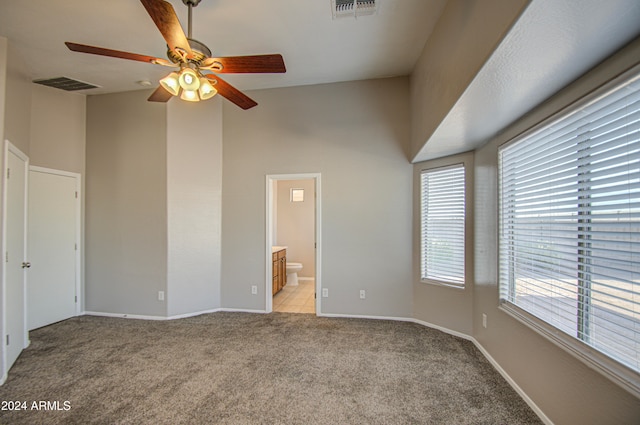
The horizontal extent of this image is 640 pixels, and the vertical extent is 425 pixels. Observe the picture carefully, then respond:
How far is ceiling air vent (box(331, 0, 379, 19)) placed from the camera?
2.30m

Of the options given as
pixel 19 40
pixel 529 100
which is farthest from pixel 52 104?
pixel 529 100

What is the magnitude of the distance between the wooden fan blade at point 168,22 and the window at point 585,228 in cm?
238

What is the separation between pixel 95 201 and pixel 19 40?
2.00 m

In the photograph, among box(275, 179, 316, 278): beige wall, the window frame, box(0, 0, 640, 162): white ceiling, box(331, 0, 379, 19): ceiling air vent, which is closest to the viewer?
box(0, 0, 640, 162): white ceiling

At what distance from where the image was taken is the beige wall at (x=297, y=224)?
20.9 ft

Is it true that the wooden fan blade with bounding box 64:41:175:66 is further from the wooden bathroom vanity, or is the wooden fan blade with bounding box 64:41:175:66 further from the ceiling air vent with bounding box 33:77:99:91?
the wooden bathroom vanity

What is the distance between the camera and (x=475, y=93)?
1716 millimetres

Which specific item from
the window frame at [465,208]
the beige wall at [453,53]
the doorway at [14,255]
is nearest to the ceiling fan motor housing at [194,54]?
the beige wall at [453,53]

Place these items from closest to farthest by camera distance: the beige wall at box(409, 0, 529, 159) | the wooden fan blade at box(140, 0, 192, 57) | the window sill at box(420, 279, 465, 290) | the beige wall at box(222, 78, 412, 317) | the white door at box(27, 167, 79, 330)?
the beige wall at box(409, 0, 529, 159), the wooden fan blade at box(140, 0, 192, 57), the window sill at box(420, 279, 465, 290), the white door at box(27, 167, 79, 330), the beige wall at box(222, 78, 412, 317)

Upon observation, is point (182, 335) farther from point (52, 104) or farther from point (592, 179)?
point (592, 179)

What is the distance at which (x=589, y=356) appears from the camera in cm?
148

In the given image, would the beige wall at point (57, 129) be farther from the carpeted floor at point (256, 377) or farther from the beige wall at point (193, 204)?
the carpeted floor at point (256, 377)

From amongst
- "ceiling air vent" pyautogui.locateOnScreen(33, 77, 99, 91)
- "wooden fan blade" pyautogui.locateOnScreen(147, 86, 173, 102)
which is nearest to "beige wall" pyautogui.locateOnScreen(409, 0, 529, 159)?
"wooden fan blade" pyautogui.locateOnScreen(147, 86, 173, 102)

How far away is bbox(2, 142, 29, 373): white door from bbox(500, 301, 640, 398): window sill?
4.26 m
